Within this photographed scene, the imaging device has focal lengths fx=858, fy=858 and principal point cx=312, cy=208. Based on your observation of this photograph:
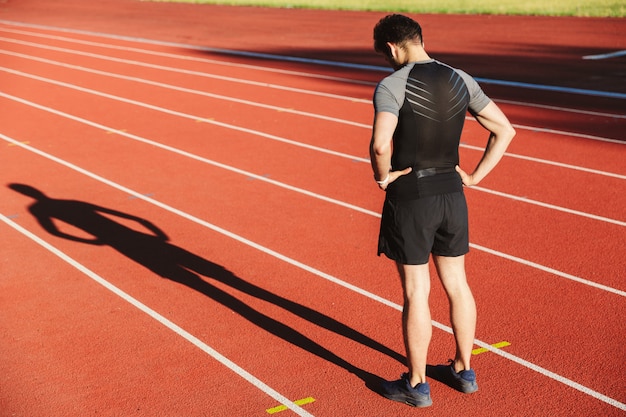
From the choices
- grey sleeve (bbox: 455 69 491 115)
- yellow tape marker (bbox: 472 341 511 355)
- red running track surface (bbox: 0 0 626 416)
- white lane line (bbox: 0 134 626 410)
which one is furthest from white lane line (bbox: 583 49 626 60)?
grey sleeve (bbox: 455 69 491 115)

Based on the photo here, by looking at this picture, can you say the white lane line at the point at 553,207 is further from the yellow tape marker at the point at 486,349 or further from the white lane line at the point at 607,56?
the white lane line at the point at 607,56

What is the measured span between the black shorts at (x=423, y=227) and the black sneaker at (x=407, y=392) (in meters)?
0.71

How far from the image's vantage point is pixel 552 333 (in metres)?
5.55

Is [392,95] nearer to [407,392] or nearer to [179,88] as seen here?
[407,392]

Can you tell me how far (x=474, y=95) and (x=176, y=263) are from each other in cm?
363

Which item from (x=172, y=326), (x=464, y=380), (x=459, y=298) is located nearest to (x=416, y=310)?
(x=459, y=298)

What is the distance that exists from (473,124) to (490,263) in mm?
5472

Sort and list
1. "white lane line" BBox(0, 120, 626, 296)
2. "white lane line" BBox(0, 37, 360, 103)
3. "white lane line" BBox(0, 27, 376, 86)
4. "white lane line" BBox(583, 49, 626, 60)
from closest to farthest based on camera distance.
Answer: "white lane line" BBox(0, 120, 626, 296) → "white lane line" BBox(0, 37, 360, 103) → "white lane line" BBox(0, 27, 376, 86) → "white lane line" BBox(583, 49, 626, 60)

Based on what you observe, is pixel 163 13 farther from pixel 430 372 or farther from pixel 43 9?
pixel 430 372

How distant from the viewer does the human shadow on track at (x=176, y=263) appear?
5.61 m

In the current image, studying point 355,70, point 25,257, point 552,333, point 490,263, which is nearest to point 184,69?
point 355,70

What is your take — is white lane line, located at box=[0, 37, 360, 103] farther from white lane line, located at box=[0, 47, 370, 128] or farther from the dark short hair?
the dark short hair

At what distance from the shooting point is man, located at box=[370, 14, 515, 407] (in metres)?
4.22

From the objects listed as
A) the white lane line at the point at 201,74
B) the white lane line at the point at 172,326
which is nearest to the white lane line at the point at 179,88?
the white lane line at the point at 201,74
